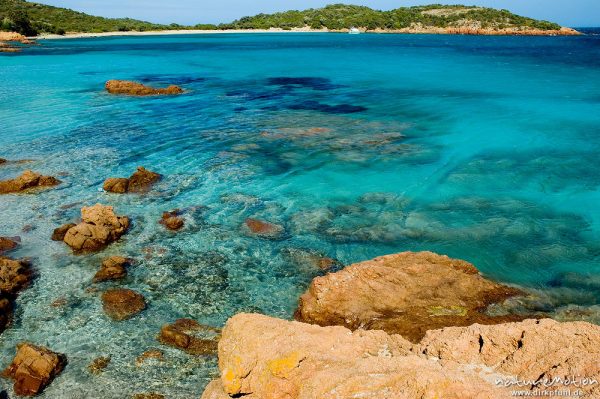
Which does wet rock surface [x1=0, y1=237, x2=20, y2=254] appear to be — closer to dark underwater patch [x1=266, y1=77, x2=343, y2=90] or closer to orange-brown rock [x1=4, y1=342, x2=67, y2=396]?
orange-brown rock [x1=4, y1=342, x2=67, y2=396]

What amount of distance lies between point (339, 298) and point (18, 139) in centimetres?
2343

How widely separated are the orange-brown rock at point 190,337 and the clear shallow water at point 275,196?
25 cm

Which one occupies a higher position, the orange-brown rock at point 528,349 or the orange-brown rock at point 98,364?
the orange-brown rock at point 528,349

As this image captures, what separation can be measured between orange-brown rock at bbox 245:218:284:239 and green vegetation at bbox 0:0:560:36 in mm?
128697

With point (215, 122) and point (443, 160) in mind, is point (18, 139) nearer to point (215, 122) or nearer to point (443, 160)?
point (215, 122)

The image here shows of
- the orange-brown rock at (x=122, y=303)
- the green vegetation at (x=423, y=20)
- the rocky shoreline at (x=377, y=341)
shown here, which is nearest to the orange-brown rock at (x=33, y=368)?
the rocky shoreline at (x=377, y=341)

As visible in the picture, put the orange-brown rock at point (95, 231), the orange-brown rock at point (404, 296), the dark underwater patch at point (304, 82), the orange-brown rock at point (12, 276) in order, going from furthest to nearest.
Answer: the dark underwater patch at point (304, 82)
the orange-brown rock at point (95, 231)
the orange-brown rock at point (12, 276)
the orange-brown rock at point (404, 296)

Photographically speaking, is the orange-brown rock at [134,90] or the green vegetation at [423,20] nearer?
the orange-brown rock at [134,90]

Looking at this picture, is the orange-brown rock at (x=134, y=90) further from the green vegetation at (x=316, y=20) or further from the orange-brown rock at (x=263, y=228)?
the green vegetation at (x=316, y=20)

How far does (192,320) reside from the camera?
32.2 feet

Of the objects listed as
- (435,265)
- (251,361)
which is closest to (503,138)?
Result: (435,265)

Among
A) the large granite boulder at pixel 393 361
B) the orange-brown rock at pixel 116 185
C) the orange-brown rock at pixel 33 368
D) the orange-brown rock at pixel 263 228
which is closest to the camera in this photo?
the large granite boulder at pixel 393 361

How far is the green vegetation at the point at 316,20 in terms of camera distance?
126 metres

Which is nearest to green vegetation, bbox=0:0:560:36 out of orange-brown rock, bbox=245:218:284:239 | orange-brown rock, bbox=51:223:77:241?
orange-brown rock, bbox=51:223:77:241
